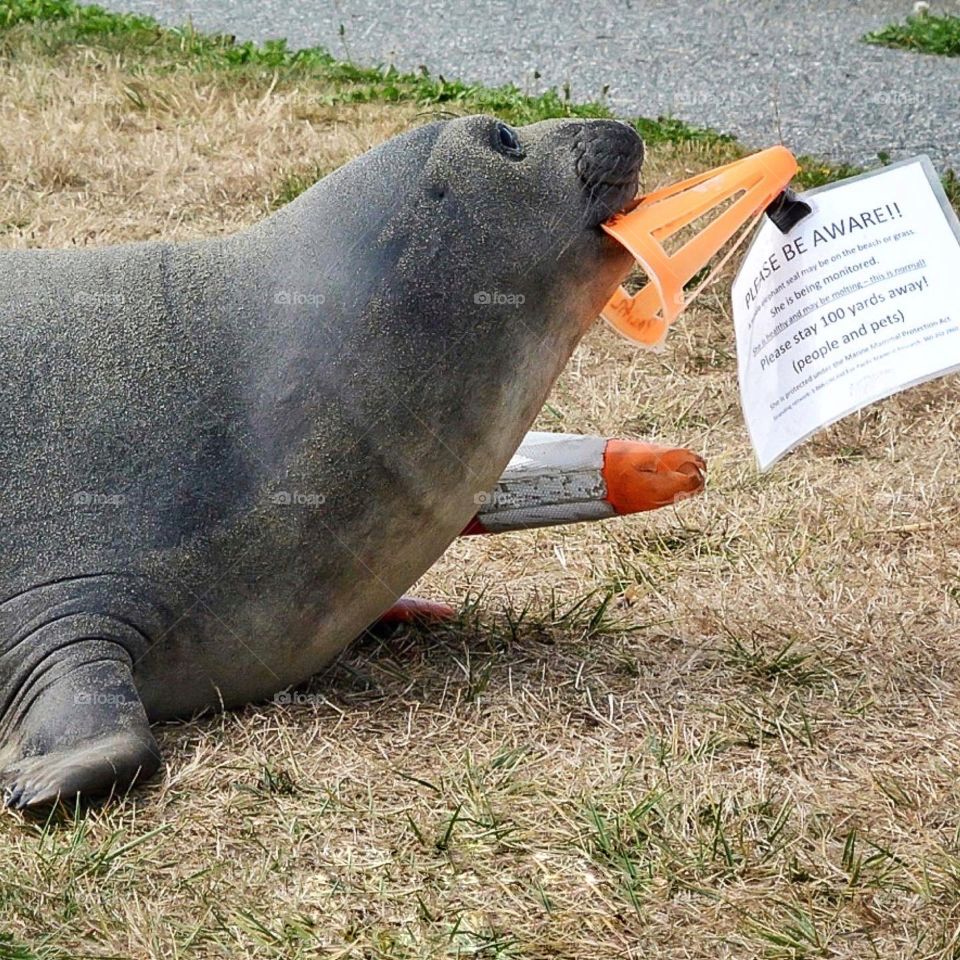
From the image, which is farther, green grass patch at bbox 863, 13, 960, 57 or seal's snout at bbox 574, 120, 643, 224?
green grass patch at bbox 863, 13, 960, 57

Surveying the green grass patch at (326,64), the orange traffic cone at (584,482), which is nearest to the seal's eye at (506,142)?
the orange traffic cone at (584,482)

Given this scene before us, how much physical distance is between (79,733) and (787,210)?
1889 mm

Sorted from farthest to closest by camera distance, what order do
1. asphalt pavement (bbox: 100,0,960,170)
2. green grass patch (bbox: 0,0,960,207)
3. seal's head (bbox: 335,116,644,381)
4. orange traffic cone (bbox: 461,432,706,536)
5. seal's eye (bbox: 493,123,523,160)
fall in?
asphalt pavement (bbox: 100,0,960,170) → green grass patch (bbox: 0,0,960,207) → orange traffic cone (bbox: 461,432,706,536) → seal's eye (bbox: 493,123,523,160) → seal's head (bbox: 335,116,644,381)

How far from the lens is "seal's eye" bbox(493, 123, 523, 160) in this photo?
389cm

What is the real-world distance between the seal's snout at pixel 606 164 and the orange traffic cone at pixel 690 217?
4 centimetres

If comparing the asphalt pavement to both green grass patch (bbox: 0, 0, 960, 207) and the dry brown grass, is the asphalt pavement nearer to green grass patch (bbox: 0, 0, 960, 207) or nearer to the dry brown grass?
green grass patch (bbox: 0, 0, 960, 207)

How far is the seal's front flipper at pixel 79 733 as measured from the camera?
135 inches

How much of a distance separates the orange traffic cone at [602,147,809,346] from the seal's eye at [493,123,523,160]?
26cm

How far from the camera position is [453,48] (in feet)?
30.1

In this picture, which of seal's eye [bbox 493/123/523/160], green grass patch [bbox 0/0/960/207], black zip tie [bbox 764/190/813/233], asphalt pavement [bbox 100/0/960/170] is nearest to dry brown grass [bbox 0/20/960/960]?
black zip tie [bbox 764/190/813/233]

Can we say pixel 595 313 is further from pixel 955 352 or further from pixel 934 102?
pixel 934 102

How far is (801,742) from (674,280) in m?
1.04

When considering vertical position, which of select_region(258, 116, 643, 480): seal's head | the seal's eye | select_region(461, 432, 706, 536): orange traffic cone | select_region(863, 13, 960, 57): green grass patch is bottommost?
select_region(863, 13, 960, 57): green grass patch

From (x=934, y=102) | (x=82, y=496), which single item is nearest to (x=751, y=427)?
(x=82, y=496)
